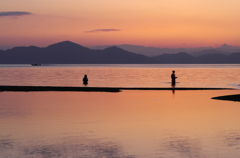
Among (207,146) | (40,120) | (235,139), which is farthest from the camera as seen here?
(40,120)

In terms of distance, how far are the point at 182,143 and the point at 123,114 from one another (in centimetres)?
896

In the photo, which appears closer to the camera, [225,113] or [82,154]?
[82,154]

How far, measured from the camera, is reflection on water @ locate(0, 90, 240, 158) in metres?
12.8

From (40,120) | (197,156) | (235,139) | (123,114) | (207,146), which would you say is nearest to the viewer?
(197,156)

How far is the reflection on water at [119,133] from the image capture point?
12758mm

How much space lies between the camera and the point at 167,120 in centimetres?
2022

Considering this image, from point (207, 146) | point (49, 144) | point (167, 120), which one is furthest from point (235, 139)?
point (49, 144)

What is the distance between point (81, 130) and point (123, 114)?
20.3ft

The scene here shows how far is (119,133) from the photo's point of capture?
1628cm

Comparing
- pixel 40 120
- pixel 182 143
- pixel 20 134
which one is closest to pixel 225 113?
pixel 182 143

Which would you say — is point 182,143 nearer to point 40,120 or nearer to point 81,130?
point 81,130

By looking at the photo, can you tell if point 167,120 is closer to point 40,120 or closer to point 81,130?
point 81,130

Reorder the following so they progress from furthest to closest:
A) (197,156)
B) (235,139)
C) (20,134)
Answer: (20,134) → (235,139) → (197,156)

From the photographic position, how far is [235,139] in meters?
14.9
